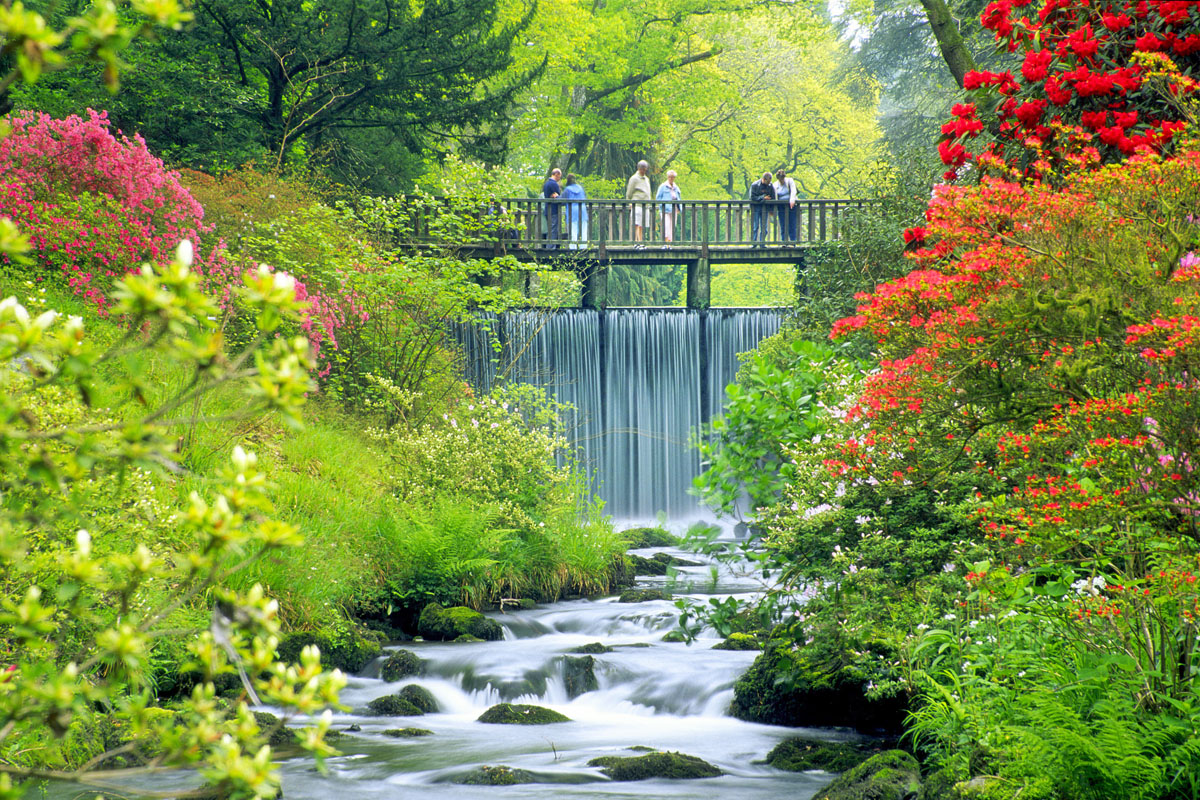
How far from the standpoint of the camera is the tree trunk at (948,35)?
943 centimetres

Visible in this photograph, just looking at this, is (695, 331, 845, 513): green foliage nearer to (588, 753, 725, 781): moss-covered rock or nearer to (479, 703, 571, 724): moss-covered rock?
Answer: (588, 753, 725, 781): moss-covered rock

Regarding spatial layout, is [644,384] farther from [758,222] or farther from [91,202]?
[91,202]

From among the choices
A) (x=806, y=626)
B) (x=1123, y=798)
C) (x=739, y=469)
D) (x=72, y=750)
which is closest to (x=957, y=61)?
(x=739, y=469)

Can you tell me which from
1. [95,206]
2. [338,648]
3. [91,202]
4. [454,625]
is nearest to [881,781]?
[338,648]

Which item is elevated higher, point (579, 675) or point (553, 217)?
point (553, 217)

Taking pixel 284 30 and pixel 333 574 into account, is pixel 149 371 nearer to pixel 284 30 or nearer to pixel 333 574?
pixel 333 574

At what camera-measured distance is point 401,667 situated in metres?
7.61

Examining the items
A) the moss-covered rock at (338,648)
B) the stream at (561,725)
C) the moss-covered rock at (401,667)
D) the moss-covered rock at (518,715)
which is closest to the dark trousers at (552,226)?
the stream at (561,725)

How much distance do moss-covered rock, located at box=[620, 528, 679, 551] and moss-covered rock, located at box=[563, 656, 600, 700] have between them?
287 inches

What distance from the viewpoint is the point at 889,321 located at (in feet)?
13.5

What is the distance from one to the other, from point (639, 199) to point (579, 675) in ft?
42.8

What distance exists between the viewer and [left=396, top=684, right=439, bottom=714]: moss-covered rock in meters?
7.02

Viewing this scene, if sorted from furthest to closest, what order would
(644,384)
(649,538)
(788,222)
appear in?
(788,222) < (644,384) < (649,538)

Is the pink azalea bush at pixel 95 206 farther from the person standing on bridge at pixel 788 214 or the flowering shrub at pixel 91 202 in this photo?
the person standing on bridge at pixel 788 214
